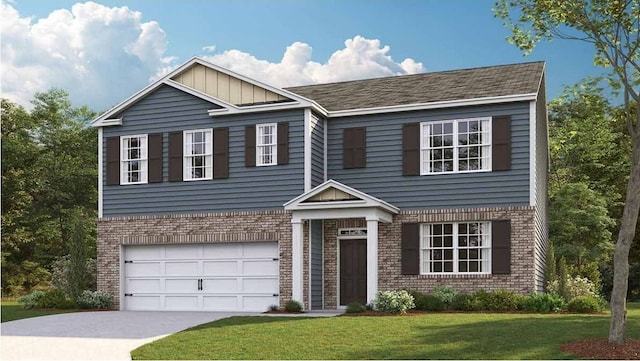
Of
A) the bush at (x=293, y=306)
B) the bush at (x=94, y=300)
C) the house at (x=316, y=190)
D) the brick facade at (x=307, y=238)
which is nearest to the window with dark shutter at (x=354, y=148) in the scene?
the house at (x=316, y=190)

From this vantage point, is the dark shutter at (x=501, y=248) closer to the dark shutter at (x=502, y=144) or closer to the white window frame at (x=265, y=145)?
the dark shutter at (x=502, y=144)

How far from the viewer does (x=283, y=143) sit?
78.5ft

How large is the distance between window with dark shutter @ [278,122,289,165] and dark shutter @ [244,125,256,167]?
865 millimetres

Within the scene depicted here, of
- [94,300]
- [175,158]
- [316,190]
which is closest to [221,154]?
[175,158]

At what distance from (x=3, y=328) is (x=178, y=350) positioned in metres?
7.15

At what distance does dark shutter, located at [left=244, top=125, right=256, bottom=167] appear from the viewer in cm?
2433

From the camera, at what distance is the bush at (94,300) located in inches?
993

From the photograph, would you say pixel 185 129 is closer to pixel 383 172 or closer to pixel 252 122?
pixel 252 122

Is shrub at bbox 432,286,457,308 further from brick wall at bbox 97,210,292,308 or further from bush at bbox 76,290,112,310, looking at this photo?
bush at bbox 76,290,112,310

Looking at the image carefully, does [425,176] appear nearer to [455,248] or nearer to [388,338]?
[455,248]

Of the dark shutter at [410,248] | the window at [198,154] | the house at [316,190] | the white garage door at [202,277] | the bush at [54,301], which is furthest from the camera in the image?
the bush at [54,301]

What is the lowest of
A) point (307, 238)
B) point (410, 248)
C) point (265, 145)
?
point (410, 248)

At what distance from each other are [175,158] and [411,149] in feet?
24.5

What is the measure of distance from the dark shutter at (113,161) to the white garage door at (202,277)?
2269mm
